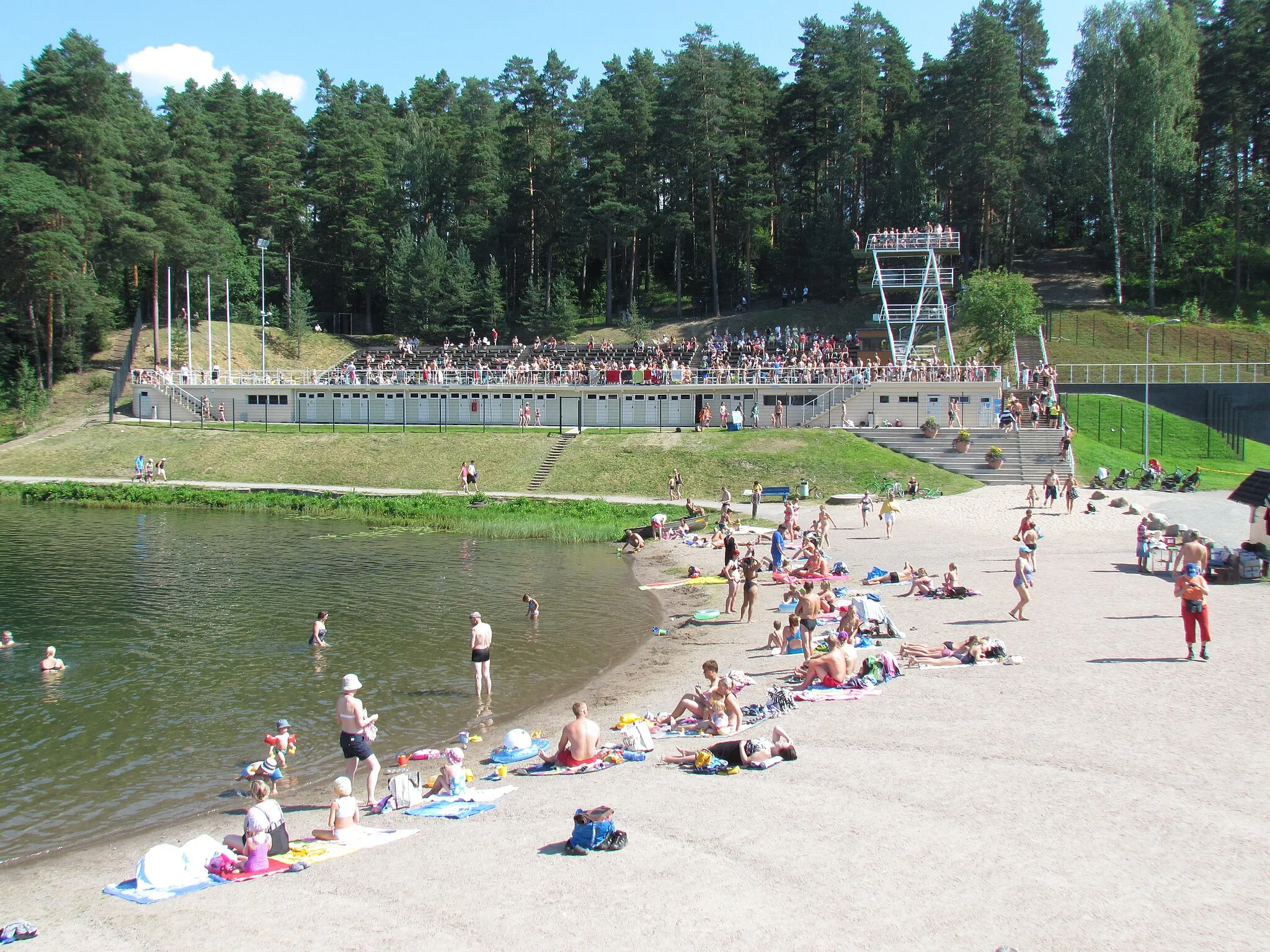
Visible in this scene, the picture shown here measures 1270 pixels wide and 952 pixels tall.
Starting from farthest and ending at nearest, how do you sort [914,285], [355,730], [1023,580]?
[914,285] < [1023,580] < [355,730]

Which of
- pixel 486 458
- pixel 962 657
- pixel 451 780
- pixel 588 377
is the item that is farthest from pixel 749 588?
pixel 588 377

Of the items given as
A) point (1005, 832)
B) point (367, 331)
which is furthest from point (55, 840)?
point (367, 331)

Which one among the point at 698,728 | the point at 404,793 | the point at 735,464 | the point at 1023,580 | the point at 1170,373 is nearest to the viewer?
the point at 404,793

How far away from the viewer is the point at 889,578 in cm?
2373

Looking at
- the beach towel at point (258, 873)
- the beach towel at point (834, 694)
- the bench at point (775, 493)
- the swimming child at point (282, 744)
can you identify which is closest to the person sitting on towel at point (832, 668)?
the beach towel at point (834, 694)

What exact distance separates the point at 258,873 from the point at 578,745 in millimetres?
4215

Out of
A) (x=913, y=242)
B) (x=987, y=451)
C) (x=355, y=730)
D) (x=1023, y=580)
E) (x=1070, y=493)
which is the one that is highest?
(x=913, y=242)

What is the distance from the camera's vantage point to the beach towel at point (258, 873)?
32.6 feet

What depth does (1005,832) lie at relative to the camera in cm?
979

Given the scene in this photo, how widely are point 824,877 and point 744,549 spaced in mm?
19010

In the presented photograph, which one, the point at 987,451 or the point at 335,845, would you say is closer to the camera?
the point at 335,845

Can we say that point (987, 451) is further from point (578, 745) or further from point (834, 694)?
point (578, 745)

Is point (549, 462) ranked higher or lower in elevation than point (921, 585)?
higher

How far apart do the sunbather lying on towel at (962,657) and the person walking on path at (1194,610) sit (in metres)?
3.06
